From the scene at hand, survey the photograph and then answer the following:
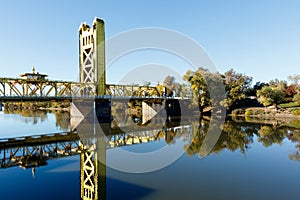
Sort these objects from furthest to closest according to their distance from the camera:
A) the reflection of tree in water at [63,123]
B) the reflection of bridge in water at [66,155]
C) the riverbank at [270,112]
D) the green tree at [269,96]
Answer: the green tree at [269,96] → the riverbank at [270,112] → the reflection of tree in water at [63,123] → the reflection of bridge in water at [66,155]

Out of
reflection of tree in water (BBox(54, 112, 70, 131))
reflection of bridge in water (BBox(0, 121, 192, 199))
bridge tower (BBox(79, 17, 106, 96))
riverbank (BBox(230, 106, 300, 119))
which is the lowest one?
reflection of bridge in water (BBox(0, 121, 192, 199))

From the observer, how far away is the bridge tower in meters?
37.4

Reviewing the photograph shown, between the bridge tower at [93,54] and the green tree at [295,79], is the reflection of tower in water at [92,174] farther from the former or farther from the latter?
the green tree at [295,79]

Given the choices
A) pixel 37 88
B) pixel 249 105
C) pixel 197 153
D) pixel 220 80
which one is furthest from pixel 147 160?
pixel 249 105

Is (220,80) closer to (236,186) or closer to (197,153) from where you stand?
(197,153)

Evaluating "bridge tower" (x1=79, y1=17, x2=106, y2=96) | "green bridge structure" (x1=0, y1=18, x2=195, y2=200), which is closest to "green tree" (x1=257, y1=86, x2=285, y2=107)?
"green bridge structure" (x1=0, y1=18, x2=195, y2=200)

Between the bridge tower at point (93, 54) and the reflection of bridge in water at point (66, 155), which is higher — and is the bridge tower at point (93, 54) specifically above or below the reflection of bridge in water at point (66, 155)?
above

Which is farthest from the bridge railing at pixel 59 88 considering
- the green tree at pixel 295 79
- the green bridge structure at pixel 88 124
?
the green tree at pixel 295 79

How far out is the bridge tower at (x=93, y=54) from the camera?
37.4 metres

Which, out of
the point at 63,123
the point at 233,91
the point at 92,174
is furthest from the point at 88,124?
the point at 233,91

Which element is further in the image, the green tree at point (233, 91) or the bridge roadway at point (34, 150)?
the green tree at point (233, 91)

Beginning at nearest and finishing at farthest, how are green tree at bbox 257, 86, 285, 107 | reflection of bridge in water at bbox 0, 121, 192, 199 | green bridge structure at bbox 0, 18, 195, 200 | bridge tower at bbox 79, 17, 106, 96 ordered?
reflection of bridge in water at bbox 0, 121, 192, 199
green bridge structure at bbox 0, 18, 195, 200
bridge tower at bbox 79, 17, 106, 96
green tree at bbox 257, 86, 285, 107

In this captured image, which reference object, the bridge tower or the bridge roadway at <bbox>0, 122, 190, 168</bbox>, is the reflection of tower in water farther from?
the bridge tower

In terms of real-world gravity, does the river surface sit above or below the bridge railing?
below
